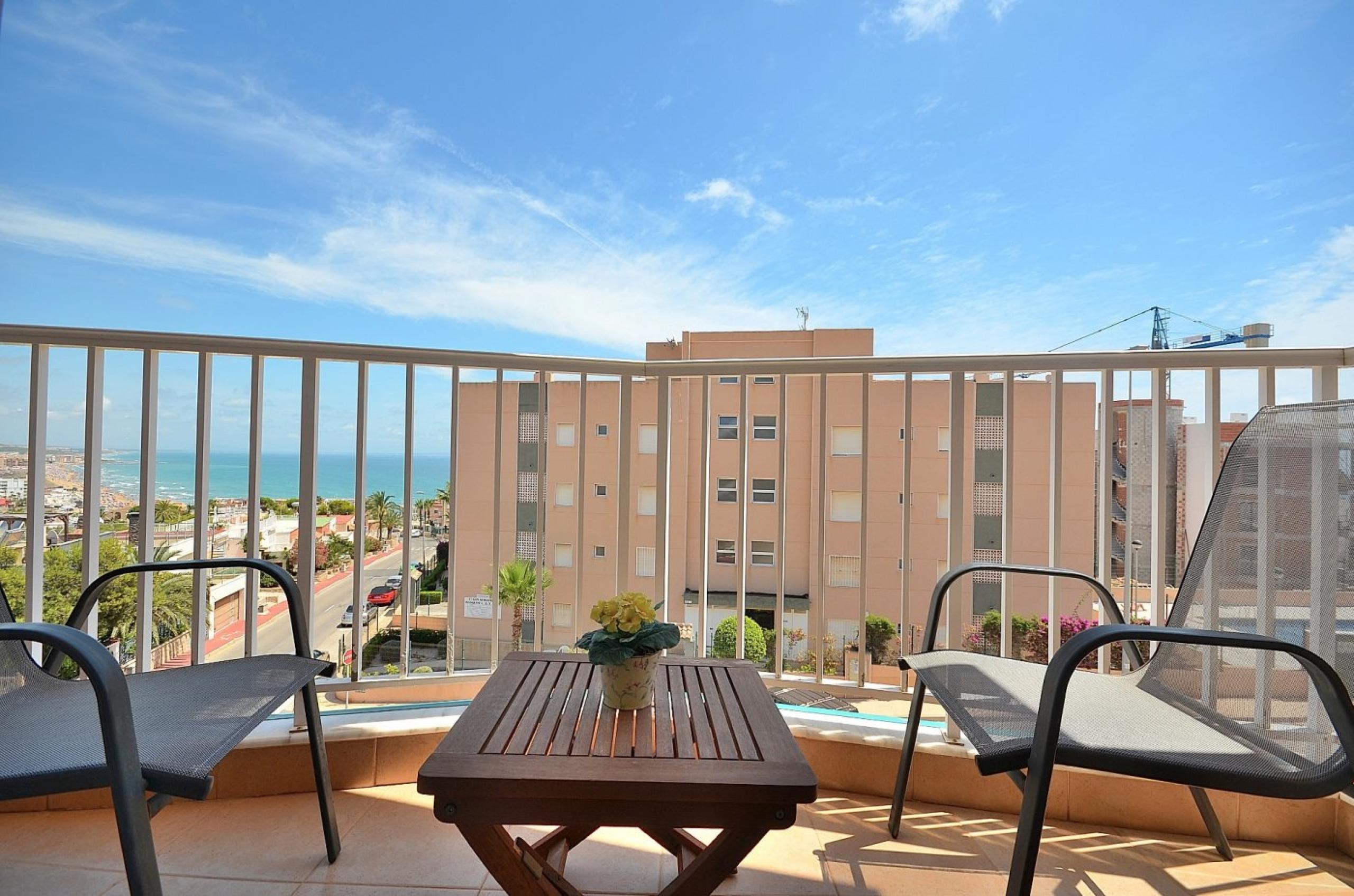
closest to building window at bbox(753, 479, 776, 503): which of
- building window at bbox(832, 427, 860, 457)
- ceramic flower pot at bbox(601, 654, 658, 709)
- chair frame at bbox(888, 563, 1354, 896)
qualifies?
building window at bbox(832, 427, 860, 457)

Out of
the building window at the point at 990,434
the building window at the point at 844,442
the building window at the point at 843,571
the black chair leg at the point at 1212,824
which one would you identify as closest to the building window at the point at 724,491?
the building window at the point at 844,442

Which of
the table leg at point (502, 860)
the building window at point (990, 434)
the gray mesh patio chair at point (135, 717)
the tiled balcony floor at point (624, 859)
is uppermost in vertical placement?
the building window at point (990, 434)

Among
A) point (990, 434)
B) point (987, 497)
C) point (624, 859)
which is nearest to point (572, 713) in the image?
point (624, 859)

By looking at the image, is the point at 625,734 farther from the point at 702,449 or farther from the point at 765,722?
the point at 702,449

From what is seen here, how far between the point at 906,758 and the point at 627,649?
93 centimetres

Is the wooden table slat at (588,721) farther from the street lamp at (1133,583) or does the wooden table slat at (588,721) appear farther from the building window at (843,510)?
the building window at (843,510)

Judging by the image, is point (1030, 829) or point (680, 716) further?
point (680, 716)

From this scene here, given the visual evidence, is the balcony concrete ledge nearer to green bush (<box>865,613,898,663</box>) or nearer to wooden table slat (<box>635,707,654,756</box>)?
wooden table slat (<box>635,707,654,756</box>)

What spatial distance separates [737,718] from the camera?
1262mm

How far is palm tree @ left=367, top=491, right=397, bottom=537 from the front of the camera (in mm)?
2178

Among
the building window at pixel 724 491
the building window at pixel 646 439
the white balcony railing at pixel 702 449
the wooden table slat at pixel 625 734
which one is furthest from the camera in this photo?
the building window at pixel 724 491

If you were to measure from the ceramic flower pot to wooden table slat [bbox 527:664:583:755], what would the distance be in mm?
98

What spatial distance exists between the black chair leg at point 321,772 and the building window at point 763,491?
20.3 meters

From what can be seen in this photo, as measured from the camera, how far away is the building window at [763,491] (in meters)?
22.0
